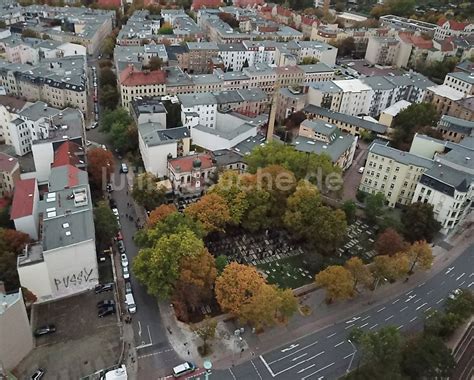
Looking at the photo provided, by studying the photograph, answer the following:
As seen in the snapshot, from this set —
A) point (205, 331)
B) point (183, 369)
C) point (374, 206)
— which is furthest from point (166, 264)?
point (374, 206)

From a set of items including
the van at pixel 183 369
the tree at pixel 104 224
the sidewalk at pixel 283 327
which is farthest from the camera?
the tree at pixel 104 224

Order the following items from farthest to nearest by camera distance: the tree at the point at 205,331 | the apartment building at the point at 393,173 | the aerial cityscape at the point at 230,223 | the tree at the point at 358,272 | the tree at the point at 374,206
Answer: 1. the apartment building at the point at 393,173
2. the tree at the point at 374,206
3. the tree at the point at 358,272
4. the aerial cityscape at the point at 230,223
5. the tree at the point at 205,331

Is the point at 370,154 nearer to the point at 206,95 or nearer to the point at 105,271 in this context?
the point at 206,95

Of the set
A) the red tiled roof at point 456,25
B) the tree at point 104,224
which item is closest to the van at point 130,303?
the tree at point 104,224

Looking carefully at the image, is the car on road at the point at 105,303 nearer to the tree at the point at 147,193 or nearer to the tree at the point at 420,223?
the tree at the point at 147,193

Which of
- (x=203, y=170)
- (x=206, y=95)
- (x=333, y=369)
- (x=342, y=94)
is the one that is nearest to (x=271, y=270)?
(x=333, y=369)

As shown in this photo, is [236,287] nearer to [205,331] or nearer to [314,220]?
[205,331]

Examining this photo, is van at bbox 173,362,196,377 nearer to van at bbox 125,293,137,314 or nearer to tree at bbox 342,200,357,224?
van at bbox 125,293,137,314
